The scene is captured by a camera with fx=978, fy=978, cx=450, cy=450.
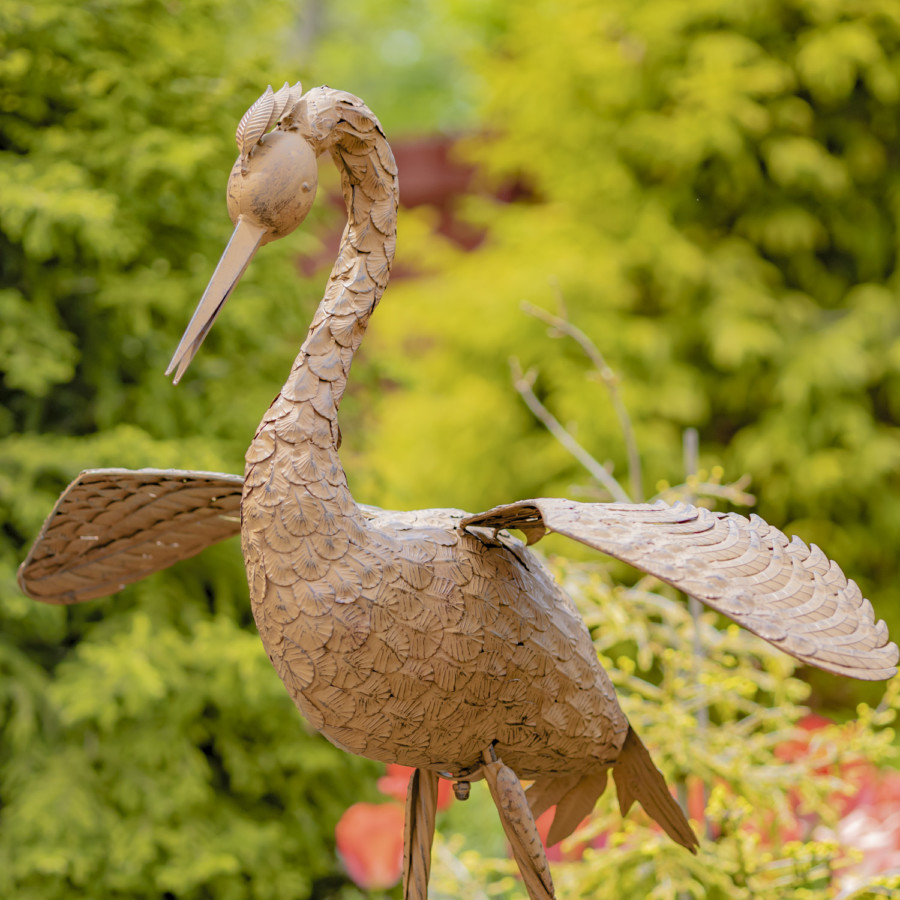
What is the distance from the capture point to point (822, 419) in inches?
147

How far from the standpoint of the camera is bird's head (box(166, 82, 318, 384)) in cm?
98

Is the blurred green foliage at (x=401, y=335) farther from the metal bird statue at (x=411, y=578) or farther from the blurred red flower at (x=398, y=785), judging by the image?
the metal bird statue at (x=411, y=578)

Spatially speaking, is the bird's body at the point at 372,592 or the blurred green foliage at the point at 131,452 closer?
the bird's body at the point at 372,592

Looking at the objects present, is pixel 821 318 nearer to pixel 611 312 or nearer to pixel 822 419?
pixel 822 419

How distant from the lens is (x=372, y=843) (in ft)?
7.20

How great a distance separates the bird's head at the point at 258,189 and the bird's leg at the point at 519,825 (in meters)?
0.60

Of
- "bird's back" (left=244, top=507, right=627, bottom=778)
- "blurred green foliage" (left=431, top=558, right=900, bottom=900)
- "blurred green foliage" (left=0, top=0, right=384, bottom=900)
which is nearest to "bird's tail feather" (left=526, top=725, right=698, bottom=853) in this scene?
"bird's back" (left=244, top=507, right=627, bottom=778)

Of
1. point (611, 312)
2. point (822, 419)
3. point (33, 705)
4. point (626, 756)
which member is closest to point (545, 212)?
point (611, 312)

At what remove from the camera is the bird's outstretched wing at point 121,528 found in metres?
1.28

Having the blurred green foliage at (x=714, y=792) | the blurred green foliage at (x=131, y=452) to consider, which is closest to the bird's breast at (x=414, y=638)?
the blurred green foliage at (x=714, y=792)

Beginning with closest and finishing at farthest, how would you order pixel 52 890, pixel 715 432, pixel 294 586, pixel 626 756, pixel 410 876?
pixel 294 586, pixel 410 876, pixel 626 756, pixel 52 890, pixel 715 432

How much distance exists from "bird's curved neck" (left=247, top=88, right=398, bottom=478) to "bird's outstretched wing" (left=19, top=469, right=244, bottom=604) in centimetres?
25

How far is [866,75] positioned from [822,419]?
1.31 meters

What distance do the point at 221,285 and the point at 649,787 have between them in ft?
2.90
